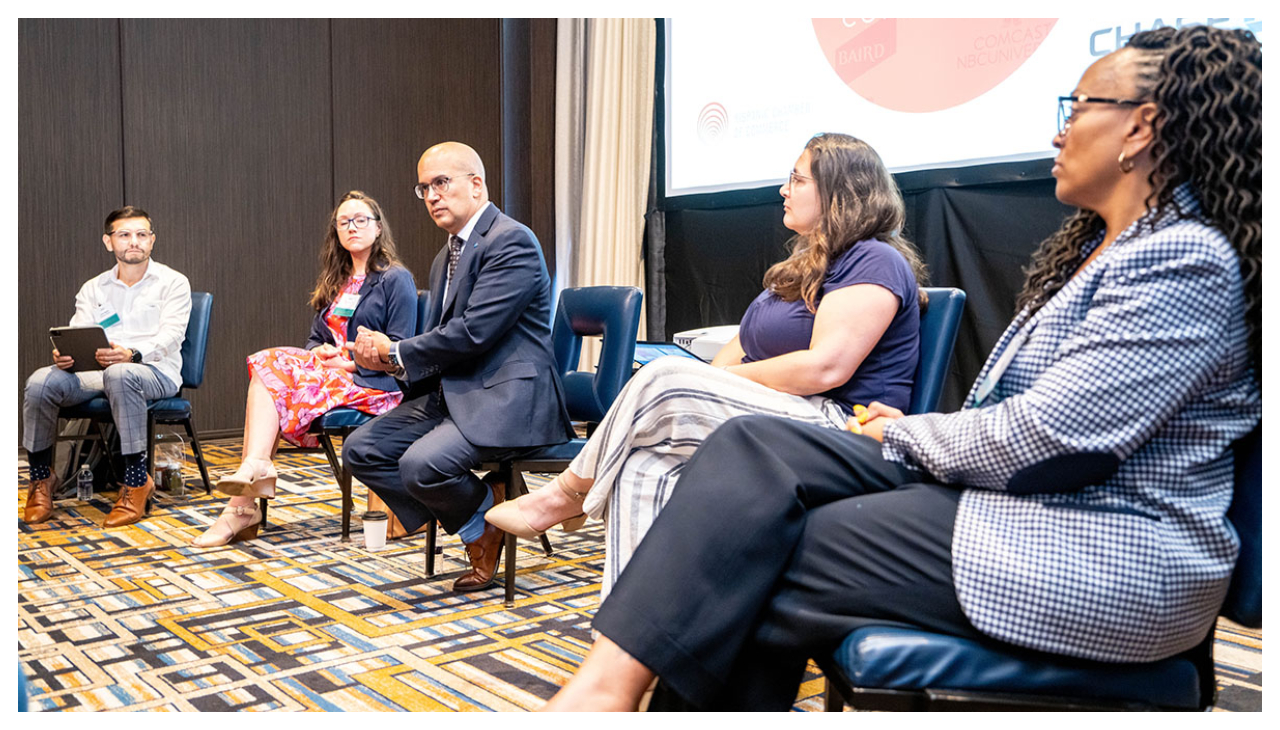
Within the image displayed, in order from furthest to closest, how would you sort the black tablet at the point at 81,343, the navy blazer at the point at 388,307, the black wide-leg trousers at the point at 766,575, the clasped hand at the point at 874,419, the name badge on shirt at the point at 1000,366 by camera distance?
the black tablet at the point at 81,343 → the navy blazer at the point at 388,307 → the clasped hand at the point at 874,419 → the name badge on shirt at the point at 1000,366 → the black wide-leg trousers at the point at 766,575

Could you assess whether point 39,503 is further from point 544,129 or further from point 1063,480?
point 1063,480

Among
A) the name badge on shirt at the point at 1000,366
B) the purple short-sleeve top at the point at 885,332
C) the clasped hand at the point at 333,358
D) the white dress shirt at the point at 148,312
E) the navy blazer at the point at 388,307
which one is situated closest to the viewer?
the name badge on shirt at the point at 1000,366

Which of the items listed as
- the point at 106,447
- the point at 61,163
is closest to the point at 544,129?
the point at 61,163

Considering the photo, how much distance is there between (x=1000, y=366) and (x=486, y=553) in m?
1.76

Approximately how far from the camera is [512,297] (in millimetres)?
2721

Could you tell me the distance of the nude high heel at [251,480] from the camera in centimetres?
319

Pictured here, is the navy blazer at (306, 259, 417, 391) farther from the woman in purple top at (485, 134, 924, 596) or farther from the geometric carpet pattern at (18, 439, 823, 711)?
the woman in purple top at (485, 134, 924, 596)

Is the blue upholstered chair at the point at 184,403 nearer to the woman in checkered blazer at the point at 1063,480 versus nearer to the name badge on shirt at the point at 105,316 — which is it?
the name badge on shirt at the point at 105,316

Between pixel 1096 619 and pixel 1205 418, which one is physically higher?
pixel 1205 418

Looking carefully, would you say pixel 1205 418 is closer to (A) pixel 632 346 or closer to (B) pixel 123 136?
(A) pixel 632 346

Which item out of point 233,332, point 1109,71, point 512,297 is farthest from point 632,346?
→ point 233,332

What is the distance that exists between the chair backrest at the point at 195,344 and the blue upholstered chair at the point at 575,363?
1.79 meters

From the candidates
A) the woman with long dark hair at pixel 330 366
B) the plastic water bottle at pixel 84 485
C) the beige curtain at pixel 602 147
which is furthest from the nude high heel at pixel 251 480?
the beige curtain at pixel 602 147
